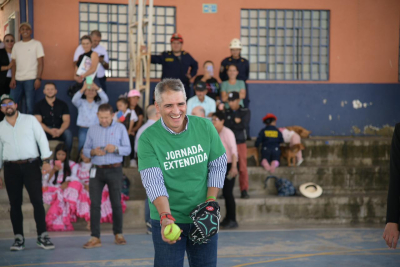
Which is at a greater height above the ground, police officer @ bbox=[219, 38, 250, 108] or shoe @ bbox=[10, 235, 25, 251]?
police officer @ bbox=[219, 38, 250, 108]

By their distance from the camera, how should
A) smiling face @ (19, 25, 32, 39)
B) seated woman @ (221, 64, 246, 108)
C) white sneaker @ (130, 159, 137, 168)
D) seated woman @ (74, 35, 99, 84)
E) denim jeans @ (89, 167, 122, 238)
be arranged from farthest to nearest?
1. seated woman @ (221, 64, 246, 108)
2. smiling face @ (19, 25, 32, 39)
3. seated woman @ (74, 35, 99, 84)
4. white sneaker @ (130, 159, 137, 168)
5. denim jeans @ (89, 167, 122, 238)

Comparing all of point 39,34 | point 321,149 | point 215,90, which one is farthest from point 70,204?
point 321,149

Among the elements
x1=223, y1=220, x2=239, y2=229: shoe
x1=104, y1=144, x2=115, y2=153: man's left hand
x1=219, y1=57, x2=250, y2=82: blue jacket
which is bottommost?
x1=223, y1=220, x2=239, y2=229: shoe

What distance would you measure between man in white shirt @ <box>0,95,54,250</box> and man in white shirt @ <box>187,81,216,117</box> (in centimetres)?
340

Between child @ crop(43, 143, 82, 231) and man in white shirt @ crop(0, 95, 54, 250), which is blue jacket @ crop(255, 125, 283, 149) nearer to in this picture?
child @ crop(43, 143, 82, 231)

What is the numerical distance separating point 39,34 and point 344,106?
738 centimetres

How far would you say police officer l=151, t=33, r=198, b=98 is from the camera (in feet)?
38.0

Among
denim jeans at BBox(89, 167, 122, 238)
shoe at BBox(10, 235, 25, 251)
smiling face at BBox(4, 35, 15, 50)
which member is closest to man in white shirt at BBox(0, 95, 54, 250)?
shoe at BBox(10, 235, 25, 251)

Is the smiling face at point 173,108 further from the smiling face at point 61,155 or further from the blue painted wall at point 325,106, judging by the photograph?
the blue painted wall at point 325,106

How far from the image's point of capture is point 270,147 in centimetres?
1126

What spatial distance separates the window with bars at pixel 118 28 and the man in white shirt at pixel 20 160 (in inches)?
203

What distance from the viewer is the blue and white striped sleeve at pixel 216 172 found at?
410 centimetres

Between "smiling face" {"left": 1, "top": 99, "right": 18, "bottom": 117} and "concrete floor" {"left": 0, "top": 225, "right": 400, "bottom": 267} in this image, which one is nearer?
"concrete floor" {"left": 0, "top": 225, "right": 400, "bottom": 267}

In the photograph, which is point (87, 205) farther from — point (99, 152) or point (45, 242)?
point (99, 152)
